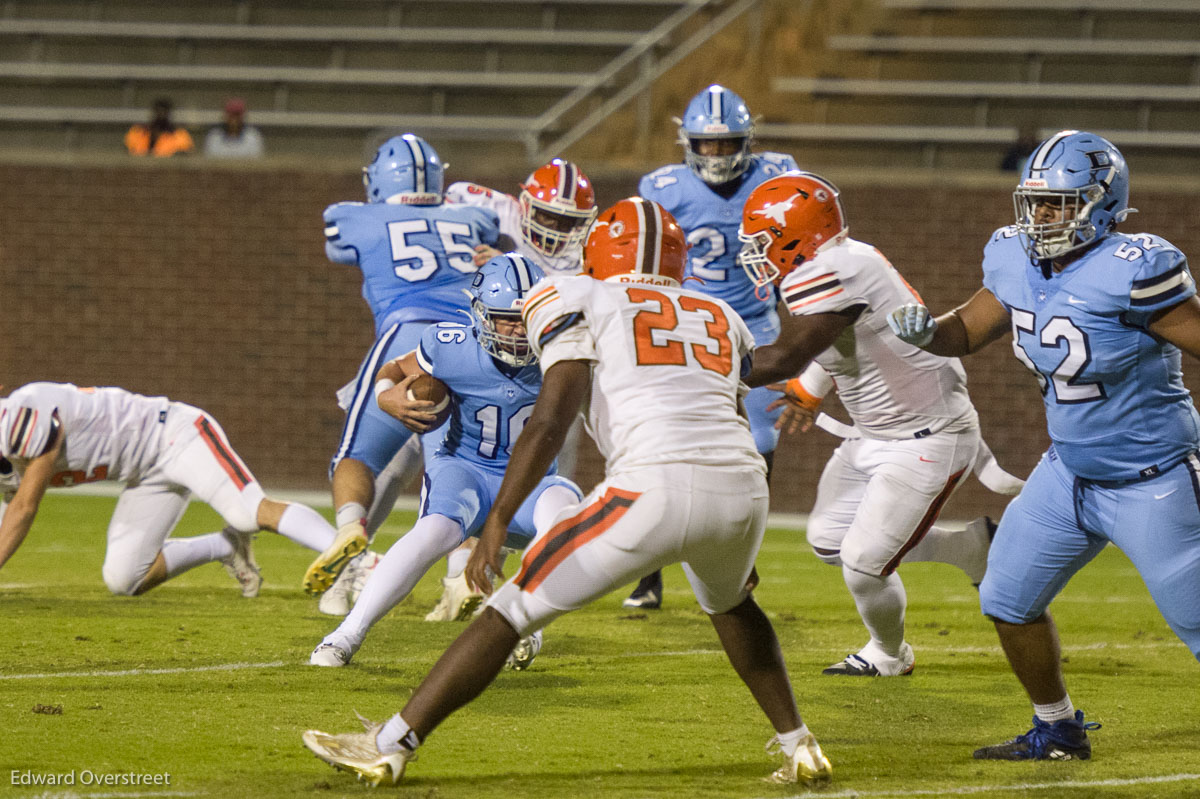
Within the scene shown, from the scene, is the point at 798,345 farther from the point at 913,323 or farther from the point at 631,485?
the point at 631,485

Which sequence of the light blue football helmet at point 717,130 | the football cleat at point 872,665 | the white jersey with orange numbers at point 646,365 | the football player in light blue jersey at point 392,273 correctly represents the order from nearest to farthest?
the white jersey with orange numbers at point 646,365
the football cleat at point 872,665
the football player in light blue jersey at point 392,273
the light blue football helmet at point 717,130

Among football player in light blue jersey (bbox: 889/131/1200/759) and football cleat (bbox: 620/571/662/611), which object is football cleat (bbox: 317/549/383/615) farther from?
football player in light blue jersey (bbox: 889/131/1200/759)

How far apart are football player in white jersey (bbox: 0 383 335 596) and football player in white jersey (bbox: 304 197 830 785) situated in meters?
2.80

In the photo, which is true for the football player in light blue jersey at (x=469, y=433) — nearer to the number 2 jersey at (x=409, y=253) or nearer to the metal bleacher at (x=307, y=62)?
the number 2 jersey at (x=409, y=253)

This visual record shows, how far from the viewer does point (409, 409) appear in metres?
5.04

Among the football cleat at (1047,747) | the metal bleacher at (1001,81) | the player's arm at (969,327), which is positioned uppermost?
the metal bleacher at (1001,81)

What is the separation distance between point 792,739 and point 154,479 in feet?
12.2

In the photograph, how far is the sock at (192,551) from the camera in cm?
643

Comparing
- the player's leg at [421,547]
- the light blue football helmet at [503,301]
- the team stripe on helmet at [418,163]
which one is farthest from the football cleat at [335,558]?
the team stripe on helmet at [418,163]

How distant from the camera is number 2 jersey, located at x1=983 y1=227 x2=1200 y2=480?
144 inches

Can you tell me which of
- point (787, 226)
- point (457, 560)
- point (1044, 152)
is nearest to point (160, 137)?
point (457, 560)

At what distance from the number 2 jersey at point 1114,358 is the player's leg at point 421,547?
197 centimetres

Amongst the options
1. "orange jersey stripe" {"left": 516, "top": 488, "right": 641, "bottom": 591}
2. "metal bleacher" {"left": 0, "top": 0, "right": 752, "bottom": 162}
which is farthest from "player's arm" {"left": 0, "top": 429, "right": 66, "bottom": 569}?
"metal bleacher" {"left": 0, "top": 0, "right": 752, "bottom": 162}

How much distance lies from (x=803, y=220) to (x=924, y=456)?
87 cm
